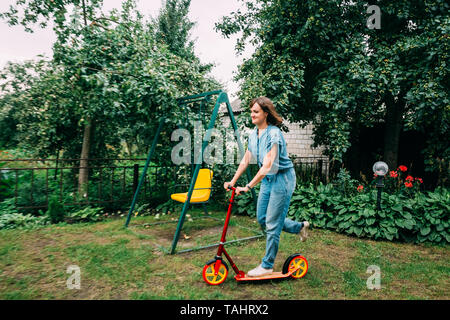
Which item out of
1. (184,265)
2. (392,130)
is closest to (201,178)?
(184,265)

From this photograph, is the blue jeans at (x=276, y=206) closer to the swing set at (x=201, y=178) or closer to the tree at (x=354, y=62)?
the swing set at (x=201, y=178)

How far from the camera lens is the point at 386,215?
14.9 ft

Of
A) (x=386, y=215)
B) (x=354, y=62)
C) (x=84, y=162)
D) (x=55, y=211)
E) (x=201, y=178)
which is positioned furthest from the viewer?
(x=84, y=162)

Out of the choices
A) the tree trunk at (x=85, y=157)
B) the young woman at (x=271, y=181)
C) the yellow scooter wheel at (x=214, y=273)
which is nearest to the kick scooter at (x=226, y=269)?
the yellow scooter wheel at (x=214, y=273)

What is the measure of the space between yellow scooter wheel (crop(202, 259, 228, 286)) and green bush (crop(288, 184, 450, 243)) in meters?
2.48

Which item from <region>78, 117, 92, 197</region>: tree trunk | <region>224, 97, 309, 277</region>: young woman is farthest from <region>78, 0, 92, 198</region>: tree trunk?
<region>224, 97, 309, 277</region>: young woman

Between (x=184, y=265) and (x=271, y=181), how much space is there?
154 centimetres

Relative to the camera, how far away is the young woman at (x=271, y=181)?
2797 mm

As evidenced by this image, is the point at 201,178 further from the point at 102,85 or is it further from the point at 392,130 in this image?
the point at 392,130

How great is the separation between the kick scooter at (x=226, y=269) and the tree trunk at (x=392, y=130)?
558 cm

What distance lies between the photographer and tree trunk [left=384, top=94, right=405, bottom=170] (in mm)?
7336

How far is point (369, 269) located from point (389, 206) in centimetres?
166

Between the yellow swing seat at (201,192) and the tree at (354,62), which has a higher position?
the tree at (354,62)

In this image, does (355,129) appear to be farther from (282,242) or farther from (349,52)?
(282,242)
